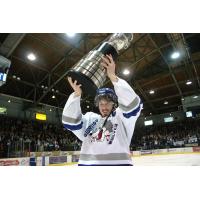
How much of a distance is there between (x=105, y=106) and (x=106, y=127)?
0.10m

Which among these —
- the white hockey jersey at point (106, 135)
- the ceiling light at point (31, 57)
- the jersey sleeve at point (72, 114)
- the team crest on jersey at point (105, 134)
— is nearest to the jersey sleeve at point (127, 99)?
the white hockey jersey at point (106, 135)

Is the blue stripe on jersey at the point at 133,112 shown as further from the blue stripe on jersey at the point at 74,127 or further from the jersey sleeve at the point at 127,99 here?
the blue stripe on jersey at the point at 74,127

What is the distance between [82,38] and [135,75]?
4.59 metres

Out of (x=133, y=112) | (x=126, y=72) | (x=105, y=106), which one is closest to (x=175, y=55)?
(x=126, y=72)

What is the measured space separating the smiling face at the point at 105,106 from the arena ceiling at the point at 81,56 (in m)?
4.17

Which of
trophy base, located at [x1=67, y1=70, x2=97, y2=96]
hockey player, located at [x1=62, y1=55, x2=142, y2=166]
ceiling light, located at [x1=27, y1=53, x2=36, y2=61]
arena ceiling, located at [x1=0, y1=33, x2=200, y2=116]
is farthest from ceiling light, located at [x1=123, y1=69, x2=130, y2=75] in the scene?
trophy base, located at [x1=67, y1=70, x2=97, y2=96]

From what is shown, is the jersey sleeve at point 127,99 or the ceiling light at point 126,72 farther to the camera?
the ceiling light at point 126,72

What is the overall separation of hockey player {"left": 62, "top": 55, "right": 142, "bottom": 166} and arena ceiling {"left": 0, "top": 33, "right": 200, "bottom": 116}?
4.14 metres

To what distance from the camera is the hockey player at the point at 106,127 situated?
96 centimetres

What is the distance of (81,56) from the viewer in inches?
314

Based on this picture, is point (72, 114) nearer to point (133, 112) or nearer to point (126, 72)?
point (133, 112)
